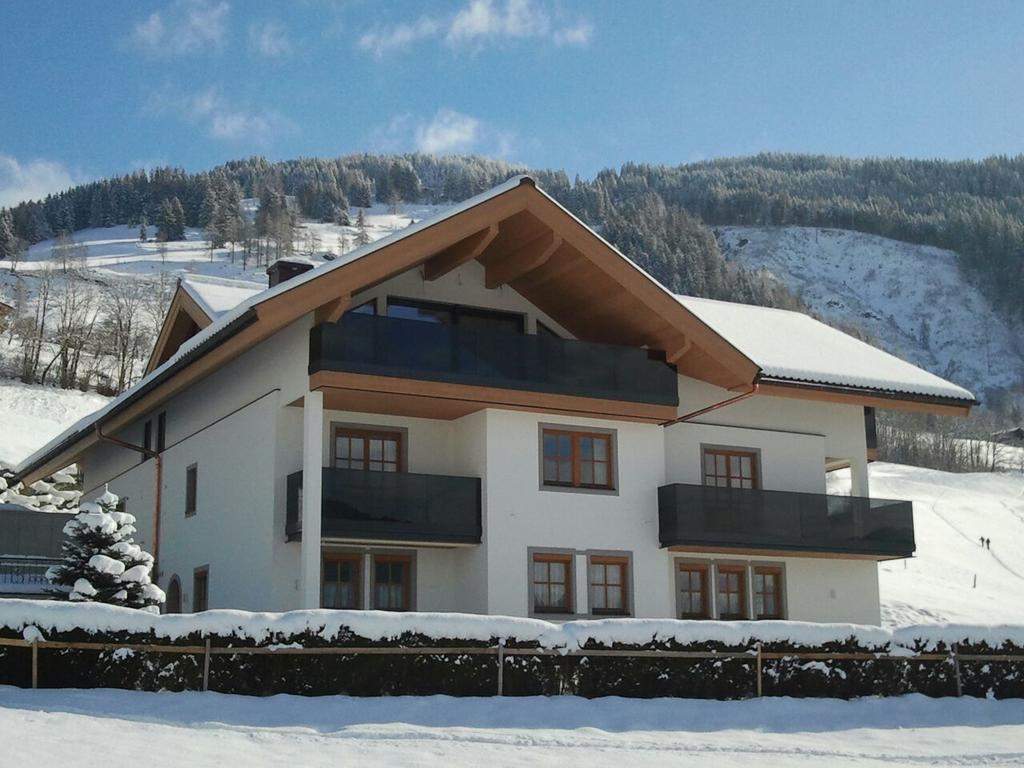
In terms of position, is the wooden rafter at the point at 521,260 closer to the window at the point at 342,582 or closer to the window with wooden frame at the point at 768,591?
the window at the point at 342,582

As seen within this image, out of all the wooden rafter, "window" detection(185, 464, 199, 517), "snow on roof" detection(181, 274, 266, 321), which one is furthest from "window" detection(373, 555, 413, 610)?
"snow on roof" detection(181, 274, 266, 321)

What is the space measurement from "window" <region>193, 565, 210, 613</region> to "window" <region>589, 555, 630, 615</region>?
294 inches

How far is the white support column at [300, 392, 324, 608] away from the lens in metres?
22.0

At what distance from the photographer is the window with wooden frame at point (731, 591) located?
88.6 ft

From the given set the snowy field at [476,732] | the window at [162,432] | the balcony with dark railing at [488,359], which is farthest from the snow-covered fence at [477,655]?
the window at [162,432]

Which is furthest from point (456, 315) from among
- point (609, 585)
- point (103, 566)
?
point (103, 566)

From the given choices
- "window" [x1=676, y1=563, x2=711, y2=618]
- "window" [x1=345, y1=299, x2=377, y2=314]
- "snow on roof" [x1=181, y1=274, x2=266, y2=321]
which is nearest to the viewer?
"window" [x1=345, y1=299, x2=377, y2=314]

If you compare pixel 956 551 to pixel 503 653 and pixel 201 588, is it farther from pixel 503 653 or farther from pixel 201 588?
pixel 503 653

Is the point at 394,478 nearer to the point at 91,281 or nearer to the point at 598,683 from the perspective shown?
the point at 598,683

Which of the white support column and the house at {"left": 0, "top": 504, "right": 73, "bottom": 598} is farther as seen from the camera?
the house at {"left": 0, "top": 504, "right": 73, "bottom": 598}

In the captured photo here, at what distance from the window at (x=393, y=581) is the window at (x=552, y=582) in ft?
7.60

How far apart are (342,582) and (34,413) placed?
149ft

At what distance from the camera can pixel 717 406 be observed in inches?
1046

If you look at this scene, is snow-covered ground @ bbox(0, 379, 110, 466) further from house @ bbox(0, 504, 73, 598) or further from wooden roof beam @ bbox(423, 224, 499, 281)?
wooden roof beam @ bbox(423, 224, 499, 281)
